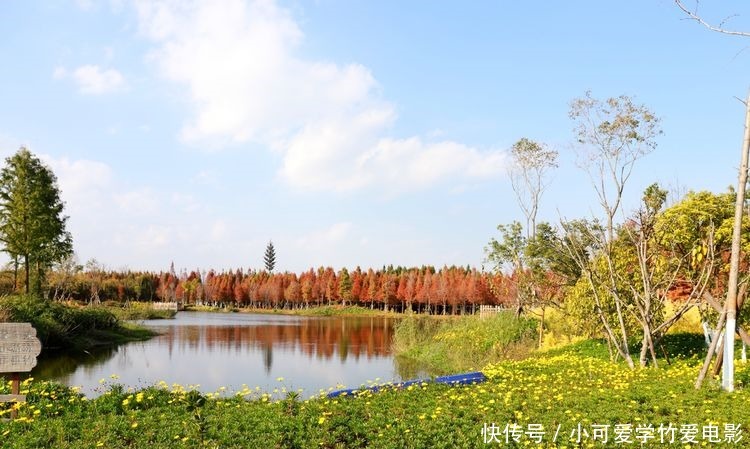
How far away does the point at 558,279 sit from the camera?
24891 millimetres

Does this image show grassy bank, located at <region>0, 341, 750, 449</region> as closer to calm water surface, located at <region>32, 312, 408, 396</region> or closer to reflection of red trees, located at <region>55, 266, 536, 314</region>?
calm water surface, located at <region>32, 312, 408, 396</region>

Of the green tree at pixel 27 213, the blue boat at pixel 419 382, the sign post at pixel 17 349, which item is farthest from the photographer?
the green tree at pixel 27 213

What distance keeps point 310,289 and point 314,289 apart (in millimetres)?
884

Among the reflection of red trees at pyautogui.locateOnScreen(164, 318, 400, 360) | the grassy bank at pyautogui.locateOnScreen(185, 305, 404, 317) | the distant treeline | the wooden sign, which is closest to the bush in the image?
the reflection of red trees at pyautogui.locateOnScreen(164, 318, 400, 360)

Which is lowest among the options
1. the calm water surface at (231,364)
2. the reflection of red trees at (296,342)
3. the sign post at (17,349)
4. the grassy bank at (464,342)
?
the reflection of red trees at (296,342)

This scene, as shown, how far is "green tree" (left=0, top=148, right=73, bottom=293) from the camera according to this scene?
97.6 feet

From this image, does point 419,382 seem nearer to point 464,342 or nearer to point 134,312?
point 464,342

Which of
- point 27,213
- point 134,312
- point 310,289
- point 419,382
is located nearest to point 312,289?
point 310,289

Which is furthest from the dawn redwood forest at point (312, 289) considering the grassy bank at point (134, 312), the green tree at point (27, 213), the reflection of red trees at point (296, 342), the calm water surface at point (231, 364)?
the calm water surface at point (231, 364)

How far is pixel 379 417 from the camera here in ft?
24.0

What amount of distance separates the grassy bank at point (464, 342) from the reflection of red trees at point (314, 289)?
3528 cm

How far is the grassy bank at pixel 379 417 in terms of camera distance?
6508 mm

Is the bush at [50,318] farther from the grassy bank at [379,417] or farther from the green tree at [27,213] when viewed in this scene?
the grassy bank at [379,417]

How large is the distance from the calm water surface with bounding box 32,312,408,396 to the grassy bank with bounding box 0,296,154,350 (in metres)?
1.30
